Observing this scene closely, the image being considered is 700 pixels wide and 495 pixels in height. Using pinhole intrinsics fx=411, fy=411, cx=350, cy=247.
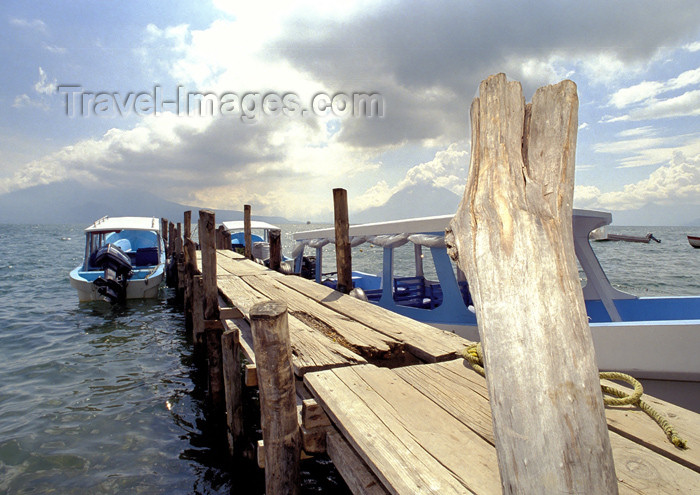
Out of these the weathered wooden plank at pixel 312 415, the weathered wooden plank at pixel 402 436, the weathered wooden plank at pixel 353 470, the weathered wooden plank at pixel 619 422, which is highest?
the weathered wooden plank at pixel 619 422

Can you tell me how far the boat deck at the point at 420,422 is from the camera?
1689mm

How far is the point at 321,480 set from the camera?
4949 millimetres

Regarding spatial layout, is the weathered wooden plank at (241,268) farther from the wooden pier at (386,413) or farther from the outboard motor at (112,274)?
the outboard motor at (112,274)

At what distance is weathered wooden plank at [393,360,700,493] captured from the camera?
1.60 meters

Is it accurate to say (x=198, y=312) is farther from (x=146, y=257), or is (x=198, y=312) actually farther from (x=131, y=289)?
(x=146, y=257)

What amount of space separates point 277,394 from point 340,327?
155 centimetres

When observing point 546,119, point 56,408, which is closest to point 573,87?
point 546,119

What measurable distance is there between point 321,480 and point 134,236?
19812 mm

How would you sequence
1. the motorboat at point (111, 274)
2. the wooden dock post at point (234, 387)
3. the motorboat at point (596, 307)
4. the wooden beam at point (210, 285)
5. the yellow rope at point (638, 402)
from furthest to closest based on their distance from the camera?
1. the motorboat at point (111, 274)
2. the wooden beam at point (210, 285)
3. the wooden dock post at point (234, 387)
4. the motorboat at point (596, 307)
5. the yellow rope at point (638, 402)

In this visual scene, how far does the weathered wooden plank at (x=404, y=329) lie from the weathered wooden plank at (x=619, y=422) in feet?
0.99

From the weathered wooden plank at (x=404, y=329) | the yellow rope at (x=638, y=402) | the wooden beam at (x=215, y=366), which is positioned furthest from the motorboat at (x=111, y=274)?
the yellow rope at (x=638, y=402)

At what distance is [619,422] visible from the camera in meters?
2.04

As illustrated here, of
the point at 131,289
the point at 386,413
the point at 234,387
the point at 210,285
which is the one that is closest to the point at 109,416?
the point at 210,285

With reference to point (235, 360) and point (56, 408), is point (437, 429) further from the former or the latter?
point (56, 408)
